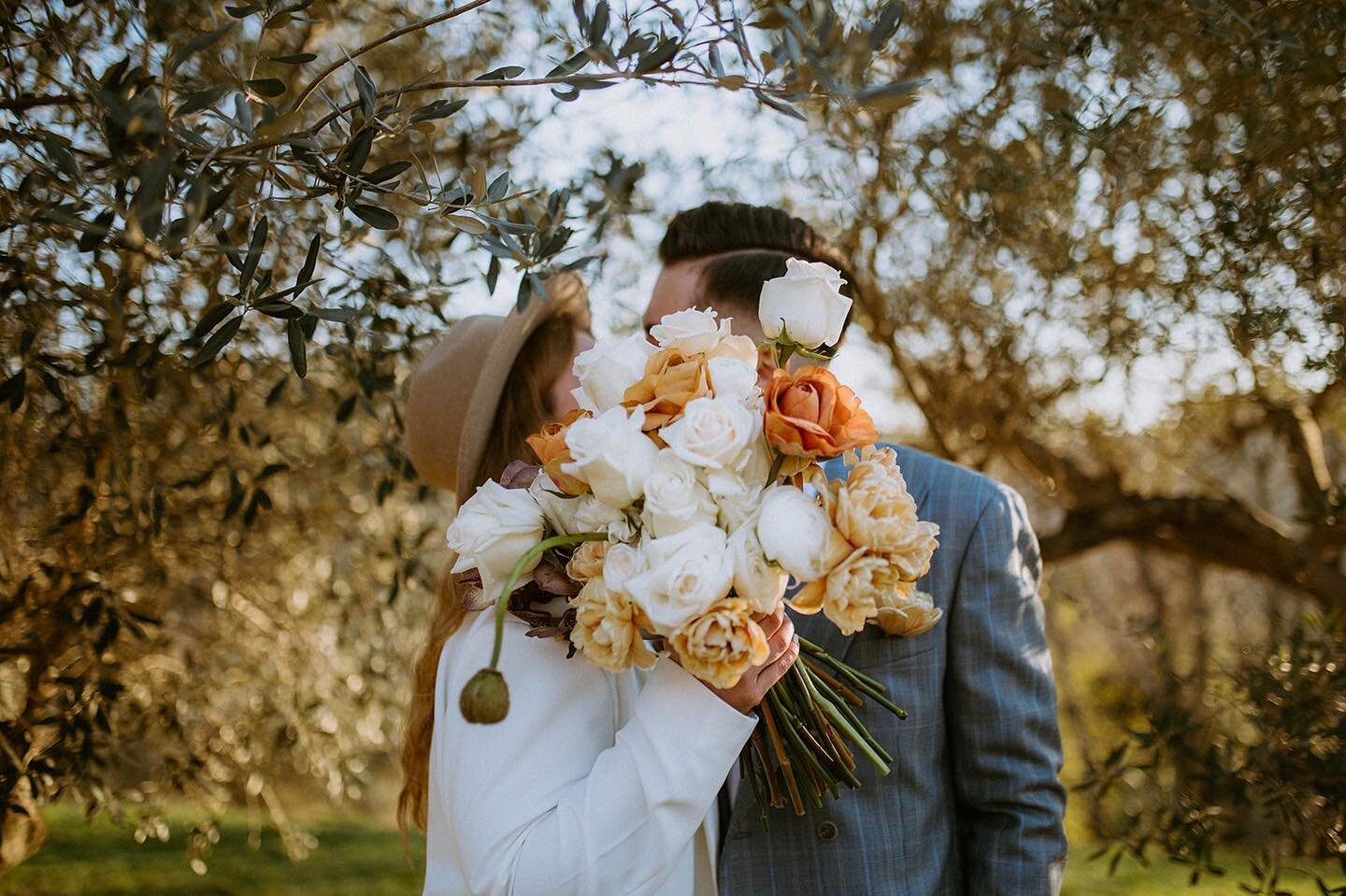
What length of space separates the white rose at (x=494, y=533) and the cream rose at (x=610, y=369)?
0.71 feet

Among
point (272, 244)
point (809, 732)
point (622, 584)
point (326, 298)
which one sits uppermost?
point (272, 244)

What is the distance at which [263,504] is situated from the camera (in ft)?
10.3

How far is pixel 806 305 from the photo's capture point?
1.61 metres

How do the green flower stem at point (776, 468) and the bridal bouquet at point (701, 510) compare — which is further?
the green flower stem at point (776, 468)

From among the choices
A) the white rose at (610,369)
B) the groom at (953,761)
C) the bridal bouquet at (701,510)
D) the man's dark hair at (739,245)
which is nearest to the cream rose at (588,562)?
the bridal bouquet at (701,510)

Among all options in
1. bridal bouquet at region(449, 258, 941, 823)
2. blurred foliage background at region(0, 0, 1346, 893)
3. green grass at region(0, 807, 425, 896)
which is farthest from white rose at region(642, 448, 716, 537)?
green grass at region(0, 807, 425, 896)

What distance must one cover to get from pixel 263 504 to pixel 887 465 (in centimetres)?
224

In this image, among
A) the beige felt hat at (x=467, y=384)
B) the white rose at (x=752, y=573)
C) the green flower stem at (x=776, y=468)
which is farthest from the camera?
the beige felt hat at (x=467, y=384)

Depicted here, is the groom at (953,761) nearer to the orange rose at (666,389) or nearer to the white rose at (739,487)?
the white rose at (739,487)

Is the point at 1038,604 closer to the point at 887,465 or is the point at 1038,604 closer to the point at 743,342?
the point at 887,465

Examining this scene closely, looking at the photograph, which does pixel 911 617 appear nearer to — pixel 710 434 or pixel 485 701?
pixel 710 434

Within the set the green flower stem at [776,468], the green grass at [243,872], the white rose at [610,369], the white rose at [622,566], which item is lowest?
the green grass at [243,872]

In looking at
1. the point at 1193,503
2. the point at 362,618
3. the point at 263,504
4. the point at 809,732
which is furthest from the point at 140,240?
the point at 1193,503

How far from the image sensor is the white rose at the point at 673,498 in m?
1.47
